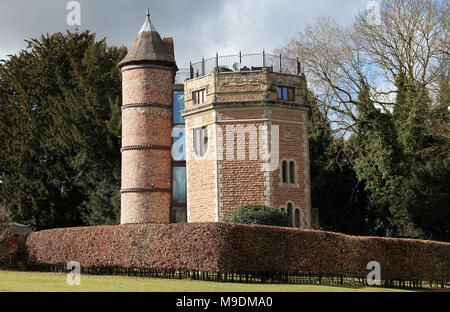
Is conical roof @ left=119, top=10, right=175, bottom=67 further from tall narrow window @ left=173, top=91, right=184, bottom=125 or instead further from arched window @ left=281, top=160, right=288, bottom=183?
arched window @ left=281, top=160, right=288, bottom=183

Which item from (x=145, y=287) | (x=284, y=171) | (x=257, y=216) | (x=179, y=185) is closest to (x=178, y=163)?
(x=179, y=185)

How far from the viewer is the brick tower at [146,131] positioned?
31.0 m

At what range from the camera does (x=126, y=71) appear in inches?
1256

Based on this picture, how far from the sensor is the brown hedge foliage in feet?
68.4

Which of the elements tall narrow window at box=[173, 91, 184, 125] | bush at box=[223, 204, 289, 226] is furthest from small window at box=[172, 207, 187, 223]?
bush at box=[223, 204, 289, 226]

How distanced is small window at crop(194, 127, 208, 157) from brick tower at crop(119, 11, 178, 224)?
3483 mm

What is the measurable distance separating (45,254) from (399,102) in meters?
20.4

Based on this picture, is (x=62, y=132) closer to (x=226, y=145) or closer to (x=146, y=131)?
(x=146, y=131)

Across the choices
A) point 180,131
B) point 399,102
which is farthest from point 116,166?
point 399,102

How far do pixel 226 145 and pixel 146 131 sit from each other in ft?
18.4

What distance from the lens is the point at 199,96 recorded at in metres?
29.1

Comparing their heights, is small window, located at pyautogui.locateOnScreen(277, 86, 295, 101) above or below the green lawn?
above
